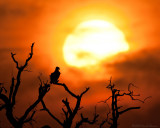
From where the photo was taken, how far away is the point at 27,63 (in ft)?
62.8

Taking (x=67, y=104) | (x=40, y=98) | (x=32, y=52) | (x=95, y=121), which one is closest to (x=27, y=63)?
(x=32, y=52)

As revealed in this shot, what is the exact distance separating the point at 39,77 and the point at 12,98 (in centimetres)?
199

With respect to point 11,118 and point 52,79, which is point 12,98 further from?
point 52,79

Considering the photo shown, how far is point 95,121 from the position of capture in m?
20.7

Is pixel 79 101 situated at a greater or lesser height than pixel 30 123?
greater

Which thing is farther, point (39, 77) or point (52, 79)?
point (52, 79)

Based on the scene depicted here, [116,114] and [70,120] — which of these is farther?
[116,114]

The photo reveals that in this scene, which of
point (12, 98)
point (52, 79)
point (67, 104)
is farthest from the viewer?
point (52, 79)

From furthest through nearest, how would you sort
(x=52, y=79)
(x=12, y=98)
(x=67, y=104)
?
1. (x=52, y=79)
2. (x=67, y=104)
3. (x=12, y=98)

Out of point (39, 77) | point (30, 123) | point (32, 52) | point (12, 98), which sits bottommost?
point (30, 123)

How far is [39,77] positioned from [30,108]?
1891mm

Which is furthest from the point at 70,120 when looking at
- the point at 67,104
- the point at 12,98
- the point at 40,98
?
the point at 12,98

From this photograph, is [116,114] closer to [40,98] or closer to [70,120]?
[70,120]

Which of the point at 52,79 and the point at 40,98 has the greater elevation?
the point at 52,79
